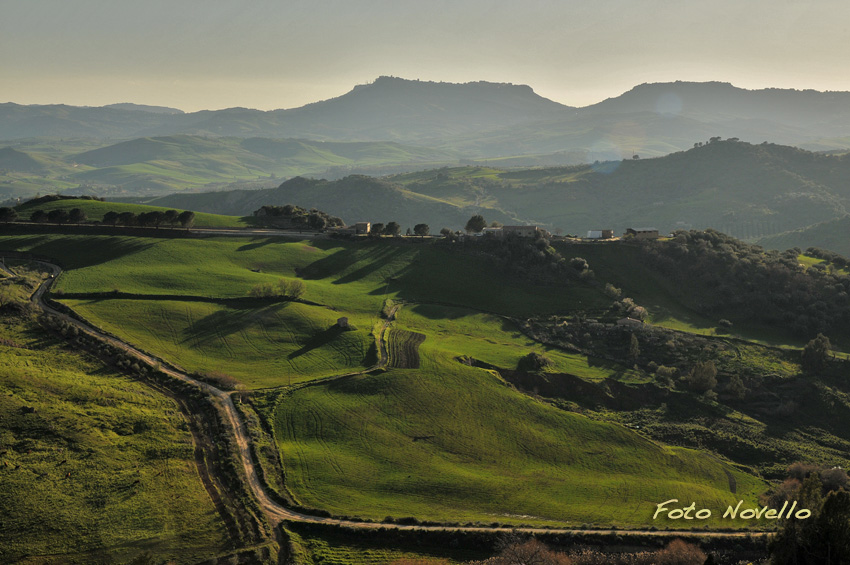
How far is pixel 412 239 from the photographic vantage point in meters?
159

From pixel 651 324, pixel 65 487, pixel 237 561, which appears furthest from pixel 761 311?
pixel 65 487

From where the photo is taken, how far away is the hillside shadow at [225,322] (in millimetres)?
94562

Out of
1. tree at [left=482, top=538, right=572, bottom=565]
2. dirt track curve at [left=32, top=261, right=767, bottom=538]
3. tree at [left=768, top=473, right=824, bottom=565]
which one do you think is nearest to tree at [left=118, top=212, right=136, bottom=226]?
dirt track curve at [left=32, top=261, right=767, bottom=538]

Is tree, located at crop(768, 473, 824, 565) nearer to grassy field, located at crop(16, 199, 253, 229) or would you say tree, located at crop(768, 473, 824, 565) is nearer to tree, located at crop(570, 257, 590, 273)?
tree, located at crop(570, 257, 590, 273)

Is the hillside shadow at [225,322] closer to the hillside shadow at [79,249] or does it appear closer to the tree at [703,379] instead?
the hillside shadow at [79,249]

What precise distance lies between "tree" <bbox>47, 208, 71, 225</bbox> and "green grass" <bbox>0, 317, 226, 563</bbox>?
81.4 metres

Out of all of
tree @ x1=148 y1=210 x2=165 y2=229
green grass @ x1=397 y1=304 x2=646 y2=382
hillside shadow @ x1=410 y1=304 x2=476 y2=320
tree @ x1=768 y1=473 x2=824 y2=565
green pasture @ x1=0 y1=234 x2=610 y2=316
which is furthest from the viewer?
tree @ x1=148 y1=210 x2=165 y2=229

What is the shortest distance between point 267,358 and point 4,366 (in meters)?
33.7

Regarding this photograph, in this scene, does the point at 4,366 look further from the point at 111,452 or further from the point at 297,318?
the point at 297,318

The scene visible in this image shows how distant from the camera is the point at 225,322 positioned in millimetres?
100188

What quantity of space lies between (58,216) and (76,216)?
152 inches

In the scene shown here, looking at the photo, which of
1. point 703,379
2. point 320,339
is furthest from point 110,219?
point 703,379

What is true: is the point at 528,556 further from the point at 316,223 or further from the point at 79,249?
the point at 316,223

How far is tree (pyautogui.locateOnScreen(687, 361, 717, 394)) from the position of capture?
10062 cm
